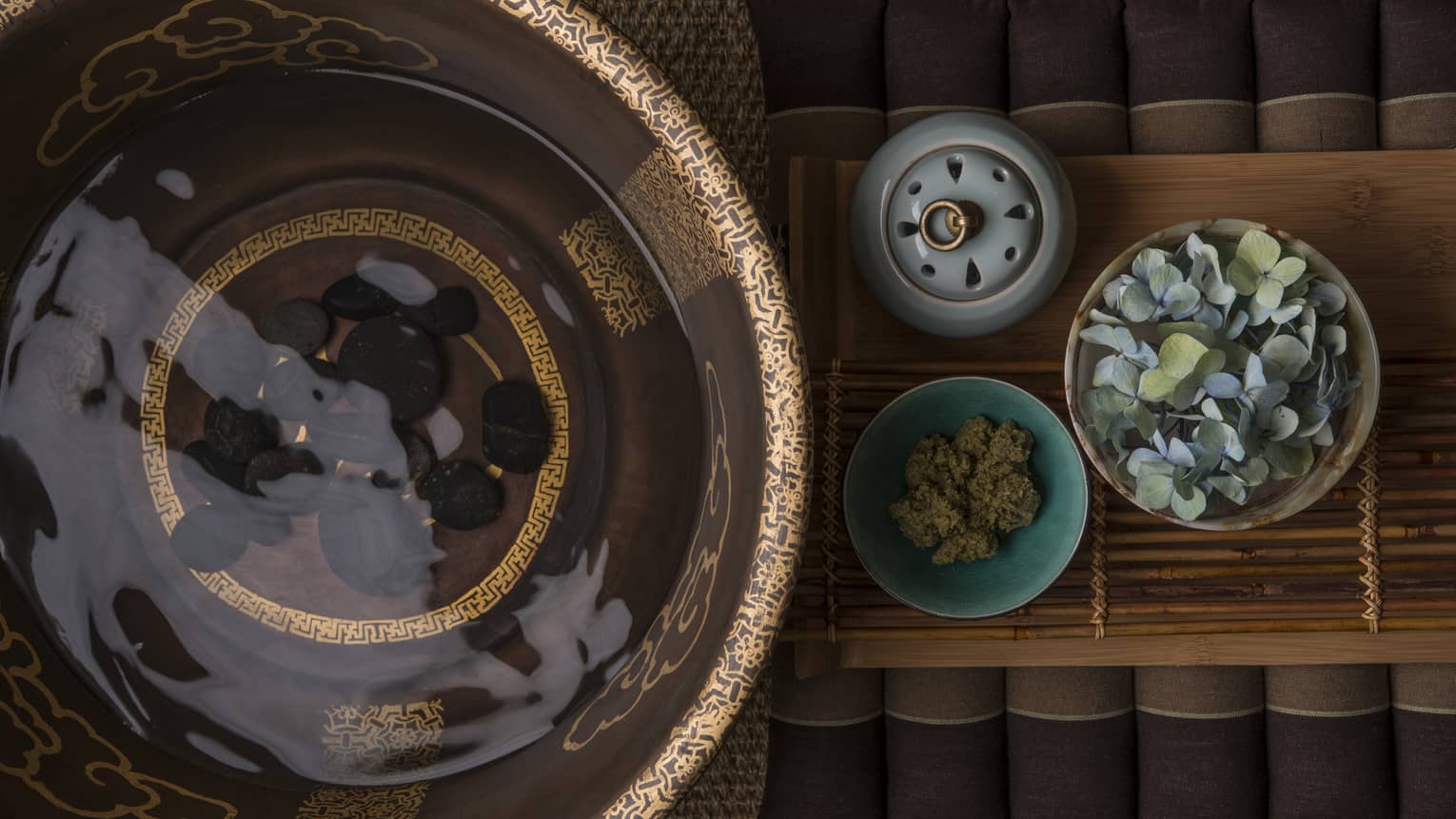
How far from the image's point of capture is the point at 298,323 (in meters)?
0.80

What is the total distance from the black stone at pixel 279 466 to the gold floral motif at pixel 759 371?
1.29 feet

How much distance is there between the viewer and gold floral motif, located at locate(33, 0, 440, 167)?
2.30ft

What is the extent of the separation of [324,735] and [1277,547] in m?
0.84

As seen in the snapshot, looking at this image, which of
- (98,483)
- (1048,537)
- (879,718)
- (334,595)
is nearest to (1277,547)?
(1048,537)

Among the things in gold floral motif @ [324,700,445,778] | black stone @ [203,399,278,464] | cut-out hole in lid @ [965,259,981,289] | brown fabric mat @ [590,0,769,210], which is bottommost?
gold floral motif @ [324,700,445,778]

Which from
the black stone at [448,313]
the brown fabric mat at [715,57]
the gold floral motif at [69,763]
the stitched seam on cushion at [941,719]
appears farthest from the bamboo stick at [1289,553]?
the gold floral motif at [69,763]

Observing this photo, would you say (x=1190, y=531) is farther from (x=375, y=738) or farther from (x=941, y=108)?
(x=375, y=738)

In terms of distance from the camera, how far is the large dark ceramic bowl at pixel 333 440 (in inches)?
30.8

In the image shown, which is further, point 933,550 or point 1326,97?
point 1326,97

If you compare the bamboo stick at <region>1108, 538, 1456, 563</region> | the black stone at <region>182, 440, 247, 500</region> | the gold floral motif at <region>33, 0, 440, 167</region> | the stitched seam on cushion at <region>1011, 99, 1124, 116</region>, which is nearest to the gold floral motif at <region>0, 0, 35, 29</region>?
the gold floral motif at <region>33, 0, 440, 167</region>

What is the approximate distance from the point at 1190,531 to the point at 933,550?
236 mm

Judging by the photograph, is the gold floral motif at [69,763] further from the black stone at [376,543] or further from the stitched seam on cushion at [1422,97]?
the stitched seam on cushion at [1422,97]

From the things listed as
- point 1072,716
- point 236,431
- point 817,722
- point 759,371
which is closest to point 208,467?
point 236,431

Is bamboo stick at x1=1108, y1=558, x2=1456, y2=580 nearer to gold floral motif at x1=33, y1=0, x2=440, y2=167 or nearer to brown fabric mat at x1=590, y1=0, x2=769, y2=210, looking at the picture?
brown fabric mat at x1=590, y1=0, x2=769, y2=210
